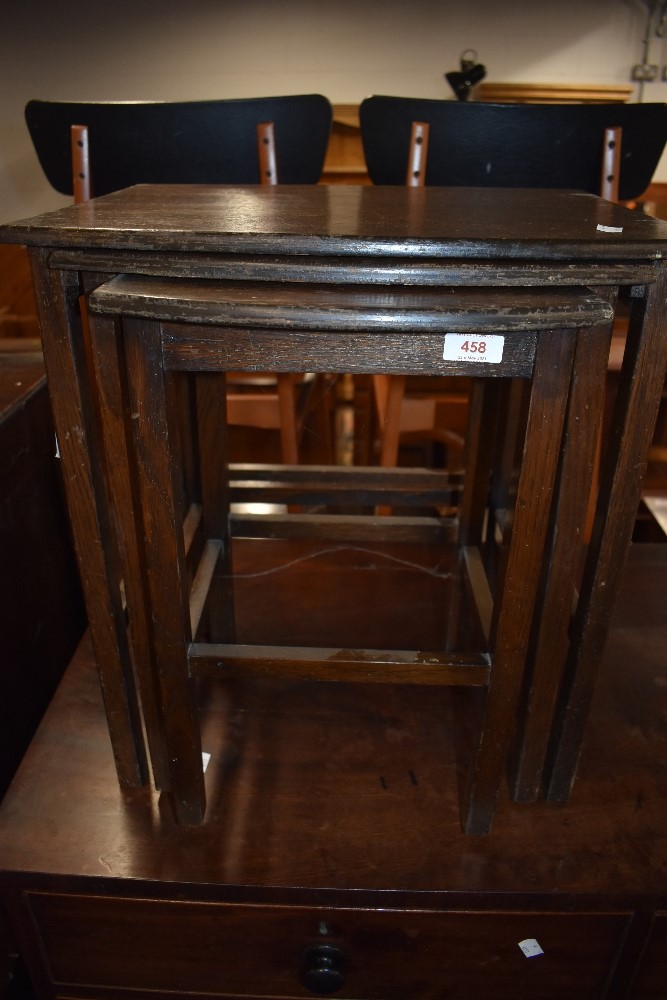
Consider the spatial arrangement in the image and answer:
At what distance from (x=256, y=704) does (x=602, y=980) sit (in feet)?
1.67

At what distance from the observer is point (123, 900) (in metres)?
0.73

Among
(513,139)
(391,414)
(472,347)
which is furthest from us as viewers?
(391,414)

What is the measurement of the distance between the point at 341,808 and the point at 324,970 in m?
0.17

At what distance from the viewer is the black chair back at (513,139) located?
1137mm

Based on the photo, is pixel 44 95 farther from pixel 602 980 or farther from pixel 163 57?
pixel 602 980

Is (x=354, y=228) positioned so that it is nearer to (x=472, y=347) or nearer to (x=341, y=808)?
(x=472, y=347)

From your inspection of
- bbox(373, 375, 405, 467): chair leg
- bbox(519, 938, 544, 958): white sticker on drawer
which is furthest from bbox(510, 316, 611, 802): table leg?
bbox(373, 375, 405, 467): chair leg

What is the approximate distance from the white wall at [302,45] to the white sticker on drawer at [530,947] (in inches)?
107

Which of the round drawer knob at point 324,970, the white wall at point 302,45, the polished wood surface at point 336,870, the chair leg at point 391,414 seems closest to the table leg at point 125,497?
the polished wood surface at point 336,870

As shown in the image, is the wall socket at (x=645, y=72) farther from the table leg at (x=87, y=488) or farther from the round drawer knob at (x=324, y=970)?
the round drawer knob at (x=324, y=970)

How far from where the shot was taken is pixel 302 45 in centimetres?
254

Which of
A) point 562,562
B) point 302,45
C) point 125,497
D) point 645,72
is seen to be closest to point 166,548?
point 125,497

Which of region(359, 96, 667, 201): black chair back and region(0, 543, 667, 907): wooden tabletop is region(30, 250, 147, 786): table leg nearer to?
region(0, 543, 667, 907): wooden tabletop

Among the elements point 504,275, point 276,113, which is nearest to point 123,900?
point 504,275
